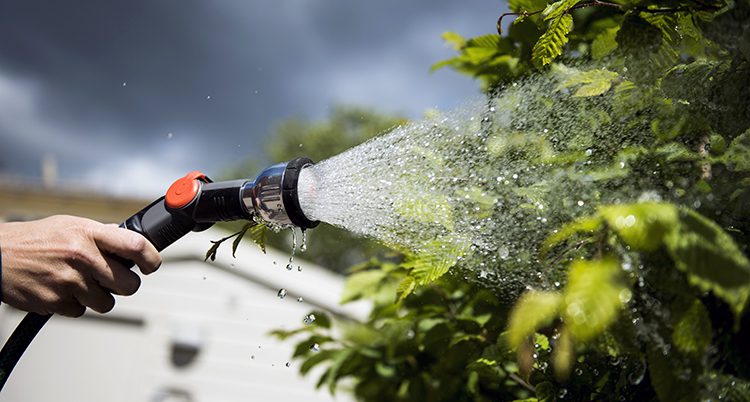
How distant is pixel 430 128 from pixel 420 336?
570 millimetres

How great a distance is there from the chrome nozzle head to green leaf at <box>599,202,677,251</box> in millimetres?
736

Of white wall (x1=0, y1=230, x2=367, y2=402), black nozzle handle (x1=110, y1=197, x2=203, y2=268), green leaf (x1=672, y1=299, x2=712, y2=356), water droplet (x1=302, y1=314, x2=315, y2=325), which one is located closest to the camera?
green leaf (x1=672, y1=299, x2=712, y2=356)

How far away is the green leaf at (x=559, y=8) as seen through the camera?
104 cm

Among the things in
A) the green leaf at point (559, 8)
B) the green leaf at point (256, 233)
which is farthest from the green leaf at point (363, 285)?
the green leaf at point (559, 8)

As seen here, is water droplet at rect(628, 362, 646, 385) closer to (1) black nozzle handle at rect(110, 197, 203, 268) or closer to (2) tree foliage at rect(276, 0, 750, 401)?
(2) tree foliage at rect(276, 0, 750, 401)

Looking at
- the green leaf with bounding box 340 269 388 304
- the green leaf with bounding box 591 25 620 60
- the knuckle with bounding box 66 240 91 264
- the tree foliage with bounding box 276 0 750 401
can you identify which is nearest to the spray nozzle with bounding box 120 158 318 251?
the knuckle with bounding box 66 240 91 264

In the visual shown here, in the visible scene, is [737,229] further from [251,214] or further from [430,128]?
[251,214]

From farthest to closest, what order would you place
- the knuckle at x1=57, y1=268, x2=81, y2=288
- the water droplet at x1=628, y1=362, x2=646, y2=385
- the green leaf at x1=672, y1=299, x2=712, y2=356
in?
the knuckle at x1=57, y1=268, x2=81, y2=288
the water droplet at x1=628, y1=362, x2=646, y2=385
the green leaf at x1=672, y1=299, x2=712, y2=356

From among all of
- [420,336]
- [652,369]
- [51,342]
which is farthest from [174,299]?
[652,369]

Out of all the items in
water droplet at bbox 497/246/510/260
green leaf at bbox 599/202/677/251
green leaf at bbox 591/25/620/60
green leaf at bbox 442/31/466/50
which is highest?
green leaf at bbox 442/31/466/50

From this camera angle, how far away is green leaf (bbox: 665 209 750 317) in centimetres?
65

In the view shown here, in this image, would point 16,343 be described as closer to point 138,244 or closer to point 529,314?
point 138,244

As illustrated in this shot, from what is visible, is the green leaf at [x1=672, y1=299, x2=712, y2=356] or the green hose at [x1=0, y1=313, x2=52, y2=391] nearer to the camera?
the green leaf at [x1=672, y1=299, x2=712, y2=356]

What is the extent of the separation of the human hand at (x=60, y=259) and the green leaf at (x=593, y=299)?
1.04 meters
